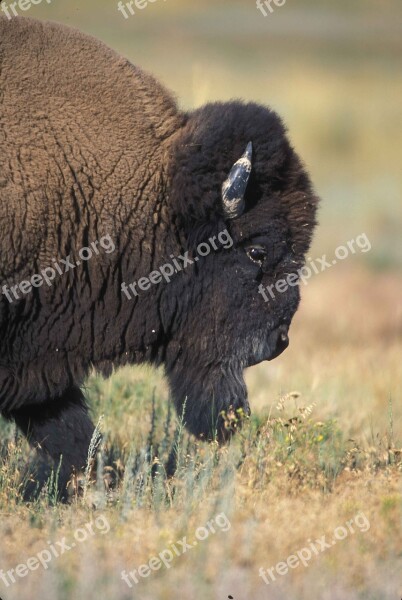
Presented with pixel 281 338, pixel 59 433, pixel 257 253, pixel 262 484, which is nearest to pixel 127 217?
pixel 257 253

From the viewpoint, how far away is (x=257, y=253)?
5.18m

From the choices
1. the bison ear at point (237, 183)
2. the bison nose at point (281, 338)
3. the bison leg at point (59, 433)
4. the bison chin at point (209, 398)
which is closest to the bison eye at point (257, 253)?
the bison ear at point (237, 183)

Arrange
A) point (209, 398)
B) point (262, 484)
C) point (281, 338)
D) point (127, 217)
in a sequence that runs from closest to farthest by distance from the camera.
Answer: point (262, 484) → point (127, 217) → point (281, 338) → point (209, 398)

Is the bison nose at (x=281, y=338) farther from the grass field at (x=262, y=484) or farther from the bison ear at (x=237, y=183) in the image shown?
the bison ear at (x=237, y=183)

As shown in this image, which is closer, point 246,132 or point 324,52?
point 246,132

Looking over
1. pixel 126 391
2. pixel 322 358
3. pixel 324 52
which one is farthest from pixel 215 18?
pixel 126 391

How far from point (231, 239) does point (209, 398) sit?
2.90 feet

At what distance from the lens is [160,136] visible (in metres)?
5.16

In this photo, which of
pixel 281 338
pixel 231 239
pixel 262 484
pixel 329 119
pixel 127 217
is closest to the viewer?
pixel 262 484

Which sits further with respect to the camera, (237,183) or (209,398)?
(209,398)

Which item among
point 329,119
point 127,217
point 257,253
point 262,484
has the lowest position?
point 262,484

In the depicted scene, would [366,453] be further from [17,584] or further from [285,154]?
[17,584]

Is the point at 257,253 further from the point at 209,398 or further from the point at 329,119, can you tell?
the point at 329,119

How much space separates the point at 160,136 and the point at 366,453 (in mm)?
1954
